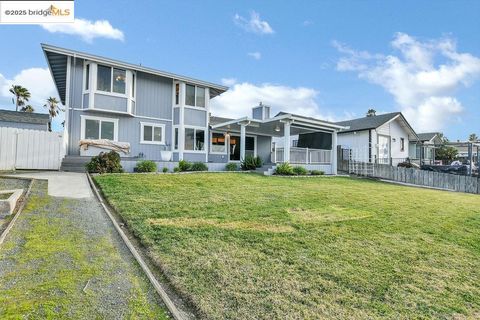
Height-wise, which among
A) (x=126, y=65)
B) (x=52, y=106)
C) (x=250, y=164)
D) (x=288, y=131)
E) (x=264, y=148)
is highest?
(x=52, y=106)

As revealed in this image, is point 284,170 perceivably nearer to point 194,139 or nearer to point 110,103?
point 194,139

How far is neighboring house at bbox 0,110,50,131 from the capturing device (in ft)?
81.1

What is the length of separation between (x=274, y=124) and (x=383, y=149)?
14.0 metres

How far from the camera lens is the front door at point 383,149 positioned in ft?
86.0

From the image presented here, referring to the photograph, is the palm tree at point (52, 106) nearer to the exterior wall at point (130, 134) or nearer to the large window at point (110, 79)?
the exterior wall at point (130, 134)

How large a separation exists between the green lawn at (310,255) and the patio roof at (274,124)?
949 centimetres

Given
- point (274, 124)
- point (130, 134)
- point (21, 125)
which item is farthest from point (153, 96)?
point (21, 125)

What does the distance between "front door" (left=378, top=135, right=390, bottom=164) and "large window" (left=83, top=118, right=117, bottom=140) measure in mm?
22299

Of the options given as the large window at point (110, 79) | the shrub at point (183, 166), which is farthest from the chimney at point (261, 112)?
the large window at point (110, 79)

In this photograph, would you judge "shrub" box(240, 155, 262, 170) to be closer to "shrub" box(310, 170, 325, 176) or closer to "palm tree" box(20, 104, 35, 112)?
"shrub" box(310, 170, 325, 176)

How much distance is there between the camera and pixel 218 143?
66.6ft

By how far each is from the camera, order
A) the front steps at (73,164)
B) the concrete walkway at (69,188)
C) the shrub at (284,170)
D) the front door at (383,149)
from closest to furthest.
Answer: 1. the concrete walkway at (69,188)
2. the front steps at (73,164)
3. the shrub at (284,170)
4. the front door at (383,149)

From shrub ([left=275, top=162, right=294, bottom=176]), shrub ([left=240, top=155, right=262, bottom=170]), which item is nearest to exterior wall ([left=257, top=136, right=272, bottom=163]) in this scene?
shrub ([left=240, top=155, right=262, bottom=170])

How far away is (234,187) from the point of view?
399 inches
